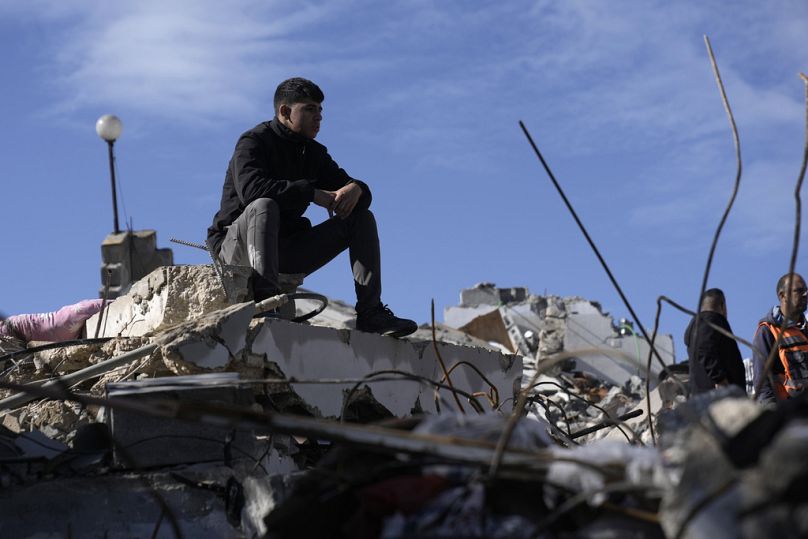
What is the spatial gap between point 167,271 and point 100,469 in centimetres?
176

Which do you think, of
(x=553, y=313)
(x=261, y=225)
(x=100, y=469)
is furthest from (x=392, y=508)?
(x=553, y=313)

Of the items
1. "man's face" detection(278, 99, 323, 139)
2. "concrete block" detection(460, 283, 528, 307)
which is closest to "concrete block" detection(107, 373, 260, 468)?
"man's face" detection(278, 99, 323, 139)

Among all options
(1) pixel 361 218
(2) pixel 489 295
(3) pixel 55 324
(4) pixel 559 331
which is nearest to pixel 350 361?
(1) pixel 361 218

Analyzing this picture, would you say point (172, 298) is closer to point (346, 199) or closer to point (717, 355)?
point (346, 199)

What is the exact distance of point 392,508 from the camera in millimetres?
2504

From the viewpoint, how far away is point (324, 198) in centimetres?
612

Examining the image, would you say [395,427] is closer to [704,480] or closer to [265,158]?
[704,480]

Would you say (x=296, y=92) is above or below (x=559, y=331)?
above

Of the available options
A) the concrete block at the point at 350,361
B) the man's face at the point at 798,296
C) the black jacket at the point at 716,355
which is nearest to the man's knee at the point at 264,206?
the concrete block at the point at 350,361

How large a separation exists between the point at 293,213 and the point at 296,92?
65 cm

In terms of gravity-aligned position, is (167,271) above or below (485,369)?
above

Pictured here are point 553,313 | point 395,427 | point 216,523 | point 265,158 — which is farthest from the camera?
point 553,313

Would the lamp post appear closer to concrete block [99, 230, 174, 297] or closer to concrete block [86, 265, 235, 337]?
concrete block [99, 230, 174, 297]

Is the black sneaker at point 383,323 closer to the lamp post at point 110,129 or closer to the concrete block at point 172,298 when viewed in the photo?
the concrete block at point 172,298
